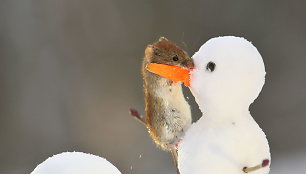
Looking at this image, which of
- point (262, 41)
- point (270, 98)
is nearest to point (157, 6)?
point (262, 41)

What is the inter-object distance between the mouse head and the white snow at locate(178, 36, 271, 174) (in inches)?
0.5

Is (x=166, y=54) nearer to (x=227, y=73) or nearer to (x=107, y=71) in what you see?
(x=227, y=73)

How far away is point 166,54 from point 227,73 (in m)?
0.04

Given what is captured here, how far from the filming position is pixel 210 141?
13.1 inches

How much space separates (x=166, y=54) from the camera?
0.34 metres

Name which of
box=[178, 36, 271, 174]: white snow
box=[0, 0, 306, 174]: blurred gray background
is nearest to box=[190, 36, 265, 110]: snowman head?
box=[178, 36, 271, 174]: white snow

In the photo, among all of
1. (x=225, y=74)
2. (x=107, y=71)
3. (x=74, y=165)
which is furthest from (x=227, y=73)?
(x=107, y=71)

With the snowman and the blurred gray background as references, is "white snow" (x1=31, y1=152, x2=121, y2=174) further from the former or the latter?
the blurred gray background

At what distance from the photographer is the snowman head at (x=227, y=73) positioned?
0.34 m

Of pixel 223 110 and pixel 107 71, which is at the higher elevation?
pixel 107 71

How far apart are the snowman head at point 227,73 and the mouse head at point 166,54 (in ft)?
0.04

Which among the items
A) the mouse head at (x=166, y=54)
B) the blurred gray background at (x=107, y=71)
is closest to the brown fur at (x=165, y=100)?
the mouse head at (x=166, y=54)
